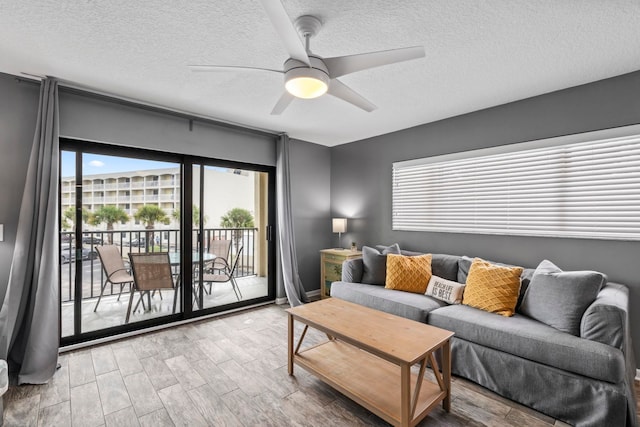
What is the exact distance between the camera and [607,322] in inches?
75.1

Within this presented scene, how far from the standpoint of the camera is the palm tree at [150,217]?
3.46 meters

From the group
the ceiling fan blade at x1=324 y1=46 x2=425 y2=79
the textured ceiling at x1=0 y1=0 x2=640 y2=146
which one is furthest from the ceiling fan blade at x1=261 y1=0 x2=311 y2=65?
the textured ceiling at x1=0 y1=0 x2=640 y2=146

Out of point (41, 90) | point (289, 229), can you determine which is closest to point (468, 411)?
point (289, 229)

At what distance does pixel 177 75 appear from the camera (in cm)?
261

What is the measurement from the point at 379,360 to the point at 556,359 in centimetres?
119

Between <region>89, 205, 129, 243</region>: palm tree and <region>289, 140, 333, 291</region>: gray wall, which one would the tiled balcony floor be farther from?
<region>289, 140, 333, 291</region>: gray wall

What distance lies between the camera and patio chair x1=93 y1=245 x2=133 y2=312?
10.8 feet

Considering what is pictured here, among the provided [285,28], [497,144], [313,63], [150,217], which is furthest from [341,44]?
[150,217]

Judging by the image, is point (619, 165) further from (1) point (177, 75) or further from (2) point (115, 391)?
(2) point (115, 391)

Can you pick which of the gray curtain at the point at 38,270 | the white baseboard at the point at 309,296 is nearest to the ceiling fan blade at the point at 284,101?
the gray curtain at the point at 38,270

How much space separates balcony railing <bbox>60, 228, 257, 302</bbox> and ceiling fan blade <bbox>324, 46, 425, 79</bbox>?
2.78 metres

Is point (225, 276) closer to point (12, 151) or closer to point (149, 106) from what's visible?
point (149, 106)

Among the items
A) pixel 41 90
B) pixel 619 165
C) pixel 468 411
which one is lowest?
pixel 468 411

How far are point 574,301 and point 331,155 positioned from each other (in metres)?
3.86
